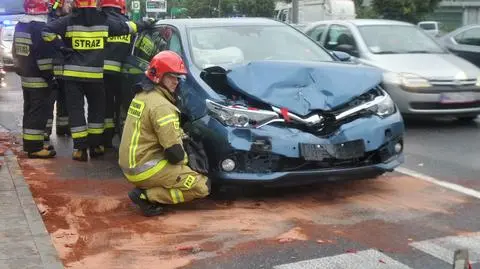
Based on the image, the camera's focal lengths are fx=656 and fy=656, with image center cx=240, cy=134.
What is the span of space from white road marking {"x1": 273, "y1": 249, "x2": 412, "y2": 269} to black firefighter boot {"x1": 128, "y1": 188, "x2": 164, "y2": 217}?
4.95ft

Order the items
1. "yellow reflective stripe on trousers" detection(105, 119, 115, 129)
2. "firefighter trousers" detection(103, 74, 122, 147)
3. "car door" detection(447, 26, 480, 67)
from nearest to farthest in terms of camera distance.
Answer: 1. "firefighter trousers" detection(103, 74, 122, 147)
2. "yellow reflective stripe on trousers" detection(105, 119, 115, 129)
3. "car door" detection(447, 26, 480, 67)

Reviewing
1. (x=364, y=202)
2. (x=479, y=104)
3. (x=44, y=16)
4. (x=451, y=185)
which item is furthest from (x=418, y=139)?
(x=44, y=16)

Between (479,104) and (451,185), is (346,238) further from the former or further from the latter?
(479,104)

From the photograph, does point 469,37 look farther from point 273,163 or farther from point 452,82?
point 273,163

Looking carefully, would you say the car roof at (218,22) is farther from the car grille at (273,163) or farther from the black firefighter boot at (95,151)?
the car grille at (273,163)

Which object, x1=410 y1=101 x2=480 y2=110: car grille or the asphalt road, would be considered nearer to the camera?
the asphalt road

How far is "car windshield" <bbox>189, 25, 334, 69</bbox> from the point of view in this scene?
6.52m

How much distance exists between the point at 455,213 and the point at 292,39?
2.67m

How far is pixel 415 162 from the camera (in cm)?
738

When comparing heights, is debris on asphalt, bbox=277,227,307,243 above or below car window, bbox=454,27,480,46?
below

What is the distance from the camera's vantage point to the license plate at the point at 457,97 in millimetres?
9102

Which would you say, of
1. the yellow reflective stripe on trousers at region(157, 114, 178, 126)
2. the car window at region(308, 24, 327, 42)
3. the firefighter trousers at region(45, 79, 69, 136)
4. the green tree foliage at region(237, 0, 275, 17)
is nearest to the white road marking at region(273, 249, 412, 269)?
the yellow reflective stripe on trousers at region(157, 114, 178, 126)

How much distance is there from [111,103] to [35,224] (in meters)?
3.35

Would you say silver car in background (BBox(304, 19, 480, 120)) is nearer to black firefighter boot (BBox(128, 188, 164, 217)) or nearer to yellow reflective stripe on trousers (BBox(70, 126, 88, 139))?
yellow reflective stripe on trousers (BBox(70, 126, 88, 139))
